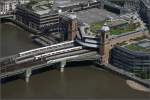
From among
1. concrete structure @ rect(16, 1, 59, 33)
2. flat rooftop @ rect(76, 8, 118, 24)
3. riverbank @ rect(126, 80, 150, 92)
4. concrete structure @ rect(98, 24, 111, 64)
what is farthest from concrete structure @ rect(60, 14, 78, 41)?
riverbank @ rect(126, 80, 150, 92)

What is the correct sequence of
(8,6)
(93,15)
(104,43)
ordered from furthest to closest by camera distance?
(8,6)
(93,15)
(104,43)

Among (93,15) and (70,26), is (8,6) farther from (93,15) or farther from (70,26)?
(70,26)

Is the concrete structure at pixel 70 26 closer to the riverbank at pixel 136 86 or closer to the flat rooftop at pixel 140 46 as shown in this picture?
the flat rooftop at pixel 140 46

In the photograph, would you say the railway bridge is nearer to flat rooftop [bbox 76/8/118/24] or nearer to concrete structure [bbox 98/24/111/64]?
concrete structure [bbox 98/24/111/64]

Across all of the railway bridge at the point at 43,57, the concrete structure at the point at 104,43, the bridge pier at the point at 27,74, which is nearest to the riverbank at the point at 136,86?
the concrete structure at the point at 104,43

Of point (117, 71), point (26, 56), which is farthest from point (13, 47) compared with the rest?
point (117, 71)

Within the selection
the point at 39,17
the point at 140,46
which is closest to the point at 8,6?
the point at 39,17

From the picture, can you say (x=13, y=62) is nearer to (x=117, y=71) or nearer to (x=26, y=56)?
(x=26, y=56)
